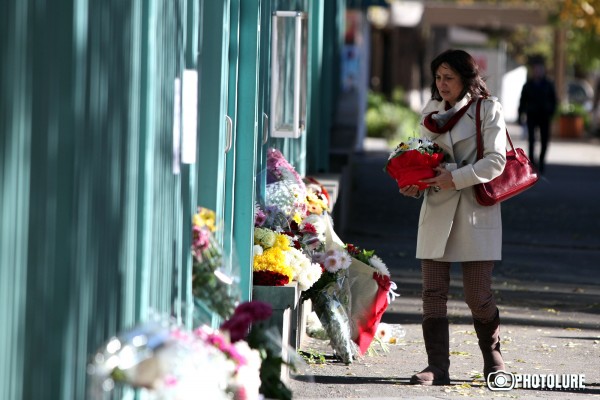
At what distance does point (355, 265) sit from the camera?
23.8ft

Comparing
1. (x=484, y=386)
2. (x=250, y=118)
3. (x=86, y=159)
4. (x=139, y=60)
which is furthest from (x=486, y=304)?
(x=86, y=159)

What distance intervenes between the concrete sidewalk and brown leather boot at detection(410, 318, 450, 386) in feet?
0.20

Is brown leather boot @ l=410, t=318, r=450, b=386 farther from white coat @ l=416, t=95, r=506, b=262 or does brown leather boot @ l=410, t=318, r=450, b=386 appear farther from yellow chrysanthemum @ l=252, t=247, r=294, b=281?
yellow chrysanthemum @ l=252, t=247, r=294, b=281

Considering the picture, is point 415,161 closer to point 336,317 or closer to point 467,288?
point 467,288

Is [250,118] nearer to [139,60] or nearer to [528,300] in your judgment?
[139,60]

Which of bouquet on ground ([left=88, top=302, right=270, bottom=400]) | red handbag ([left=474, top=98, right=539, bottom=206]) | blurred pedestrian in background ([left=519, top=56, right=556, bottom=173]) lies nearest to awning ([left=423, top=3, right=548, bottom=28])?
blurred pedestrian in background ([left=519, top=56, right=556, bottom=173])

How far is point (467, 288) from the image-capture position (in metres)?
6.45

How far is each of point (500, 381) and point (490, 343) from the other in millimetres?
202

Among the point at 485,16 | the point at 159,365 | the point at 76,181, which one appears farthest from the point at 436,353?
the point at 485,16

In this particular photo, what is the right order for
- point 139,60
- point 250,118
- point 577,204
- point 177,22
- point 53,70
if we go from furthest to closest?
point 577,204, point 250,118, point 177,22, point 139,60, point 53,70

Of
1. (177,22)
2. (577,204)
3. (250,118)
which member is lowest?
(577,204)

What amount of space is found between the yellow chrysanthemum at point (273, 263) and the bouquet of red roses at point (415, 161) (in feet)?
2.43

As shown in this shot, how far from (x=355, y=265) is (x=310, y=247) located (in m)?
0.29

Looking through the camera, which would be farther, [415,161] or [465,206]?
[465,206]
